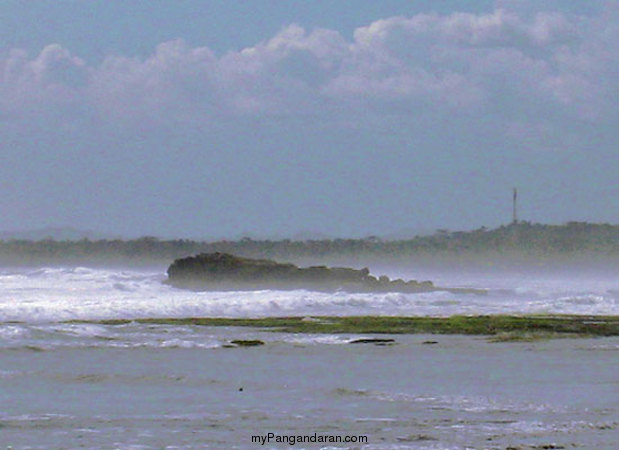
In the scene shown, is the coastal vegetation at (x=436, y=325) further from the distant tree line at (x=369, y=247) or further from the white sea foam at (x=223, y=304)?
the distant tree line at (x=369, y=247)

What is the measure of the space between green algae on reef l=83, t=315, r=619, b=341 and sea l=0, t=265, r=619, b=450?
131 centimetres

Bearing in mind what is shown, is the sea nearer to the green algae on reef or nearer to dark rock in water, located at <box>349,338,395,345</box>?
dark rock in water, located at <box>349,338,395,345</box>

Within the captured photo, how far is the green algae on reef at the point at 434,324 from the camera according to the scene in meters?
26.3

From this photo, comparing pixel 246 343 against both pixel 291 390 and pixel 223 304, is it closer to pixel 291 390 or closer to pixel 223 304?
pixel 291 390

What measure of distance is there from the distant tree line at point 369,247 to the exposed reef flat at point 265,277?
64736mm

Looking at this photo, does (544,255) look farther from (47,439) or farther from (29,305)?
(47,439)

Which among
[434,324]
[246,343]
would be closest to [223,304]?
[434,324]

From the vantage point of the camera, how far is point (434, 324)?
2838cm

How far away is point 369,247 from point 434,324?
97938mm

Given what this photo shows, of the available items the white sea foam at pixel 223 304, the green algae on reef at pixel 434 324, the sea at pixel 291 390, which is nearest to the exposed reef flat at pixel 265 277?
the white sea foam at pixel 223 304

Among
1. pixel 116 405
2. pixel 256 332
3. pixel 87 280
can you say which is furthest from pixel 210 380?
pixel 87 280

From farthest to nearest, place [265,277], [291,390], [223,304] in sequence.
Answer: [265,277], [223,304], [291,390]

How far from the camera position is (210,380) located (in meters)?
16.4

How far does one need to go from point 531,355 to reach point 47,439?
1131 centimetres
